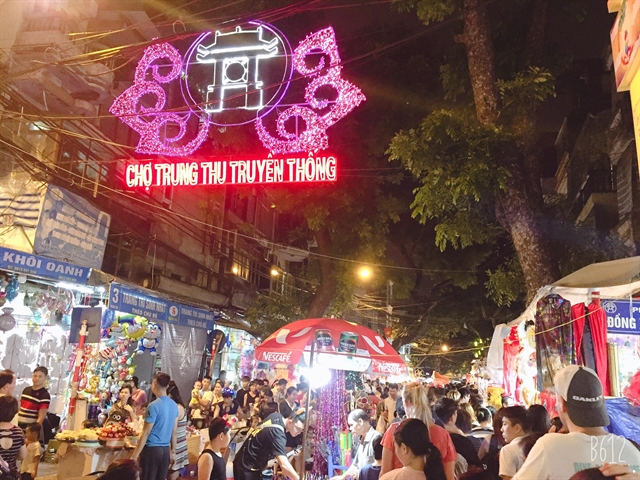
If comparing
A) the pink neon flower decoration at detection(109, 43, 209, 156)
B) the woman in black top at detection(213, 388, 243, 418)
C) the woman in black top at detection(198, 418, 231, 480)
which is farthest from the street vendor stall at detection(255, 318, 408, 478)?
the pink neon flower decoration at detection(109, 43, 209, 156)

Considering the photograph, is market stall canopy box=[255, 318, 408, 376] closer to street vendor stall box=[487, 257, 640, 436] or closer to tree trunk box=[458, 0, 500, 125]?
street vendor stall box=[487, 257, 640, 436]

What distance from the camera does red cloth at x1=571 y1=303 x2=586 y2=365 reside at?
20.5 ft

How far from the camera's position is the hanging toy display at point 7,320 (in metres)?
9.51

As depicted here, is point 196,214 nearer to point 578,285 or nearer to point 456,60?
point 456,60

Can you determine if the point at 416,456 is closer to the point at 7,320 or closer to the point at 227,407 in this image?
the point at 7,320

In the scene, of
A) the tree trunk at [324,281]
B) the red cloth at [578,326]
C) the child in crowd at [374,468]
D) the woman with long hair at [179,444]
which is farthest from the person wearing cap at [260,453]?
the tree trunk at [324,281]

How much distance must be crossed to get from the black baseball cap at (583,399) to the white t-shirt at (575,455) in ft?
0.24

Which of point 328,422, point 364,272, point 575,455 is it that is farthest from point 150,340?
point 575,455

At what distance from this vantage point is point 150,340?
13.4 m

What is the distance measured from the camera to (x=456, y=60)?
10.9 m

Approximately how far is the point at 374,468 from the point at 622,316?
3.43 metres

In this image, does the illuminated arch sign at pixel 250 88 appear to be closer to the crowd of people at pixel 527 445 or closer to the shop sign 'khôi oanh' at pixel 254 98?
the shop sign 'khôi oanh' at pixel 254 98

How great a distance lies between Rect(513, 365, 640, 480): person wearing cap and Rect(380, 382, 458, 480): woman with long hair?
1.68 m

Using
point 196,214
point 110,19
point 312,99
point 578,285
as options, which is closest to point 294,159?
point 312,99
